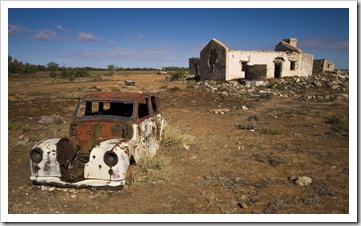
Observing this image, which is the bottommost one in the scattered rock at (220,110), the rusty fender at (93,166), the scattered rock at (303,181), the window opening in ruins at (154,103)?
the scattered rock at (303,181)

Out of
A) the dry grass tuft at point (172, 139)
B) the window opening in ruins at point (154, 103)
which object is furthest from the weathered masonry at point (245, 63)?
the window opening in ruins at point (154, 103)

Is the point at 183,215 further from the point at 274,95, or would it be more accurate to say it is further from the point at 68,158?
the point at 274,95

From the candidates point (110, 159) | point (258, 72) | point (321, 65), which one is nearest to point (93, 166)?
point (110, 159)

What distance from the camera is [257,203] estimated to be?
4145mm

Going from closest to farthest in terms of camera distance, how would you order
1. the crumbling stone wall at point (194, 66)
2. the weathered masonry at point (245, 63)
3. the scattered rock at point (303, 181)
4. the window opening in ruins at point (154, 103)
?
the scattered rock at point (303, 181) → the window opening in ruins at point (154, 103) → the weathered masonry at point (245, 63) → the crumbling stone wall at point (194, 66)

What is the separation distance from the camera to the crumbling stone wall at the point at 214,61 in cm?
2312

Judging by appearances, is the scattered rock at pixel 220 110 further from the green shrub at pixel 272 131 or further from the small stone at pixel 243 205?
the small stone at pixel 243 205

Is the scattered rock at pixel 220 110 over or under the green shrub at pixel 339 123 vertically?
over

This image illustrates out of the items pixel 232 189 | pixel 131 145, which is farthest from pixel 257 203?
pixel 131 145

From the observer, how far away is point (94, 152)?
14.0ft

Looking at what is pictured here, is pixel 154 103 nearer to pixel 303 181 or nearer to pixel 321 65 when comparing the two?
pixel 303 181

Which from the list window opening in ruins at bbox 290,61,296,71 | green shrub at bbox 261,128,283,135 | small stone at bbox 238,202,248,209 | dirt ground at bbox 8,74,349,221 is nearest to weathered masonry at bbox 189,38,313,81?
window opening in ruins at bbox 290,61,296,71

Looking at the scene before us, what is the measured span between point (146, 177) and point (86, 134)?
1383 mm

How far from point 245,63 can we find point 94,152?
21954 mm
